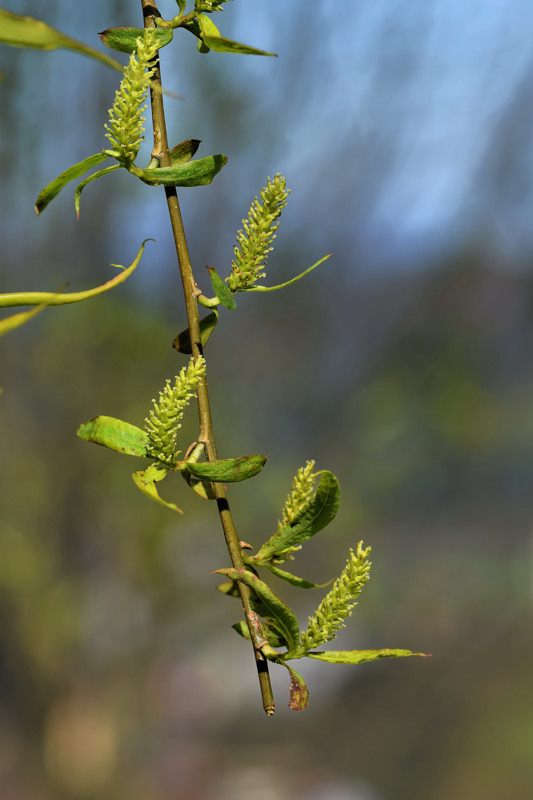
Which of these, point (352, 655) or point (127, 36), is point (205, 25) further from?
point (352, 655)

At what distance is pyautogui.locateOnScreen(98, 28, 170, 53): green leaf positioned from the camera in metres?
0.10

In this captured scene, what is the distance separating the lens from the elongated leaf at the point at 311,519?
0.10 metres

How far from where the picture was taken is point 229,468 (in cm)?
10

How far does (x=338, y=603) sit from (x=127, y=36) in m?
0.11

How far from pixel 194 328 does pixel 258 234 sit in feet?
0.07

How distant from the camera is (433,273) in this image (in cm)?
119

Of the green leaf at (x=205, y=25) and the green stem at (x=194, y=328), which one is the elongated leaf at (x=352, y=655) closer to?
the green stem at (x=194, y=328)

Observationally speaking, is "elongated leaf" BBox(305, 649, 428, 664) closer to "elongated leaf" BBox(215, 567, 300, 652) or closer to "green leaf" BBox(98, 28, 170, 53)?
"elongated leaf" BBox(215, 567, 300, 652)

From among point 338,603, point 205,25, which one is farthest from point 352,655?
point 205,25

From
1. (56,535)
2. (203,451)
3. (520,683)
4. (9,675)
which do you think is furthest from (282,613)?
(520,683)

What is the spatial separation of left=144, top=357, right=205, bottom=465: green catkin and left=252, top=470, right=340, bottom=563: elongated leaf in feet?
0.08

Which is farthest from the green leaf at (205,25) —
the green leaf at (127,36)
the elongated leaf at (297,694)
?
the elongated leaf at (297,694)

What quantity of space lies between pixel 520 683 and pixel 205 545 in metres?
0.69

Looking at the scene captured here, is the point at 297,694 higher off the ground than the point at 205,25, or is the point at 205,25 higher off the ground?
the point at 205,25
